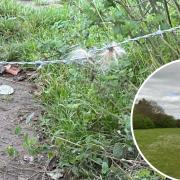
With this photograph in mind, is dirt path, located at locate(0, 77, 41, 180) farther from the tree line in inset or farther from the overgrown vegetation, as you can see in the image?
the tree line in inset

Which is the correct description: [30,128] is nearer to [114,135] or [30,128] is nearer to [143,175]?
[114,135]

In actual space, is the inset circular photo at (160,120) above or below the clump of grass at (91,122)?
above

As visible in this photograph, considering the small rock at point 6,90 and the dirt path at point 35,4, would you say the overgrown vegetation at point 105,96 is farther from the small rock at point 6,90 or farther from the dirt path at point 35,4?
the dirt path at point 35,4

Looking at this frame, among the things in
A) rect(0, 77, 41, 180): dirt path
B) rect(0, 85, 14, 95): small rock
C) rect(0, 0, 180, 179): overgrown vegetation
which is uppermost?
Answer: rect(0, 0, 180, 179): overgrown vegetation

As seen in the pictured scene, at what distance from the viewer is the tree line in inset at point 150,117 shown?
2027mm

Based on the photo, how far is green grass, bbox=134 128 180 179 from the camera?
2.07 metres

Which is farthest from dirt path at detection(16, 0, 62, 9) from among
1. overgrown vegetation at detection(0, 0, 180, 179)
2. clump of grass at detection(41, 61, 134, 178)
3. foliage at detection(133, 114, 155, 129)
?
foliage at detection(133, 114, 155, 129)

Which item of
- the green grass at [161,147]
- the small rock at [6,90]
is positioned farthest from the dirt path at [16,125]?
the green grass at [161,147]

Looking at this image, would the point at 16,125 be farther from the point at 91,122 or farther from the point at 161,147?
the point at 161,147

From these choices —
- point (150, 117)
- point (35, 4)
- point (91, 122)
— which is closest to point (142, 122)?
point (150, 117)

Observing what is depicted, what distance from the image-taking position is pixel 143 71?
12.3ft

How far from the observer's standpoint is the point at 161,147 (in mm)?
2090

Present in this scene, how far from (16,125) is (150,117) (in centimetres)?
182

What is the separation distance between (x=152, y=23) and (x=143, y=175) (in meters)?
0.88
